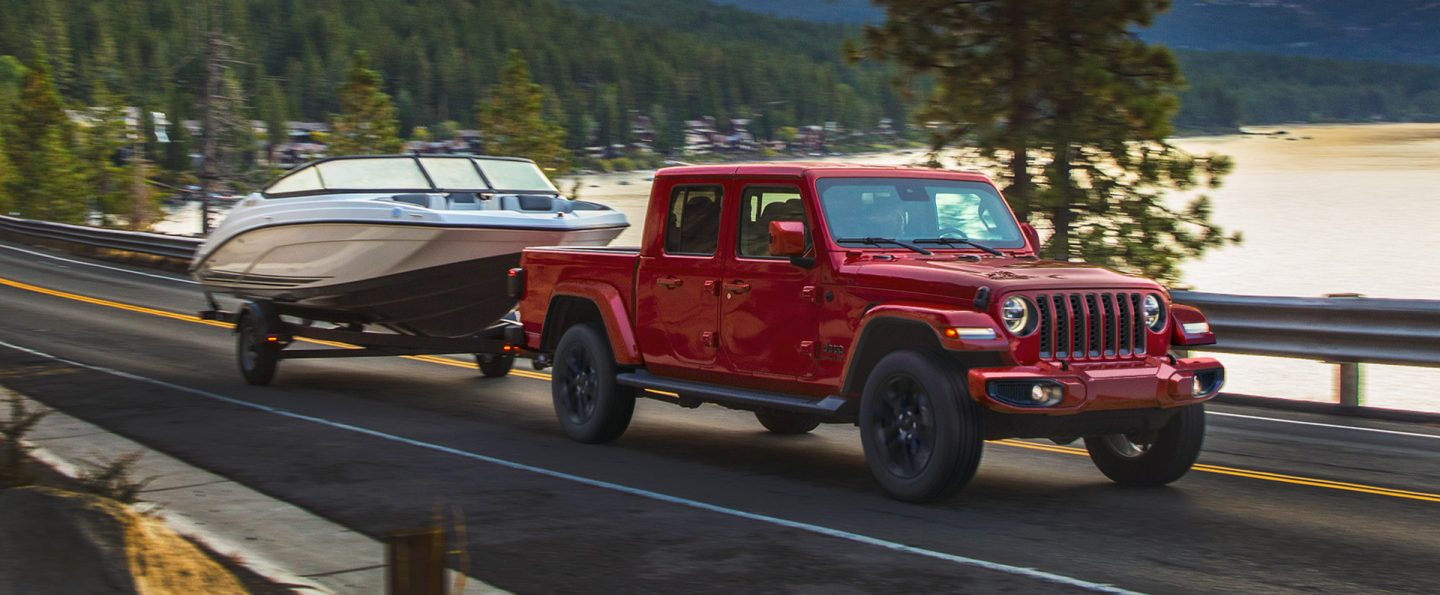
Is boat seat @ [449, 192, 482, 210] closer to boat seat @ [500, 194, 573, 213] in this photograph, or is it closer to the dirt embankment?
boat seat @ [500, 194, 573, 213]

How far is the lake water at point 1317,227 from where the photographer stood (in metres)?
32.6

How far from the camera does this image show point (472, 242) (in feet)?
42.0

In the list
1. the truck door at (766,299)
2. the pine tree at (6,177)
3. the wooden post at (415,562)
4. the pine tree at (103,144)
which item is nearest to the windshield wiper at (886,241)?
the truck door at (766,299)

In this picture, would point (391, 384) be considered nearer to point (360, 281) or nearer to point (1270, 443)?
point (360, 281)

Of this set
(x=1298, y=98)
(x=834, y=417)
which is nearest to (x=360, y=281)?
(x=834, y=417)

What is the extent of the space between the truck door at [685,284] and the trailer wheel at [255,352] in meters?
5.34

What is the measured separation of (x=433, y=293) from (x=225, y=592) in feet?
25.1

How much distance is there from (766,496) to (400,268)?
5767 mm

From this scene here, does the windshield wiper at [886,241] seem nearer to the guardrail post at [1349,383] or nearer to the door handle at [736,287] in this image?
the door handle at [736,287]

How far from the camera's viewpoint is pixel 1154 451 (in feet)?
27.2

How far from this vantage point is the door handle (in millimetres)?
8945

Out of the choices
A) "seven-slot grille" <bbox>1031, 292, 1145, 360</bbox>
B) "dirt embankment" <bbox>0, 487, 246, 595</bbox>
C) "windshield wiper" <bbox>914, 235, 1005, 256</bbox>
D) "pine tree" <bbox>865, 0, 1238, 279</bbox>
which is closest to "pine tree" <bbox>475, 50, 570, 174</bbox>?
"pine tree" <bbox>865, 0, 1238, 279</bbox>

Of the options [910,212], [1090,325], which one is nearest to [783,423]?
[910,212]

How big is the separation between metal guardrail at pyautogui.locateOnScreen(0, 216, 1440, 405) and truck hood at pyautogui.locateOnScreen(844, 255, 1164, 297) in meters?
3.80
